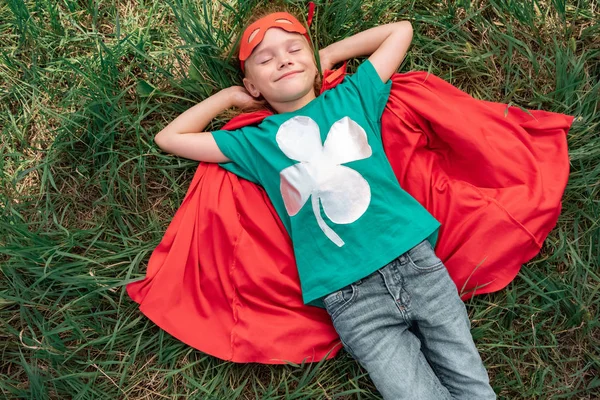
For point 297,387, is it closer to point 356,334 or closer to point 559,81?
point 356,334

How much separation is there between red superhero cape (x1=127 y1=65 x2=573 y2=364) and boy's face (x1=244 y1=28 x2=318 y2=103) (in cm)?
16

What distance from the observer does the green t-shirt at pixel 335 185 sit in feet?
6.42

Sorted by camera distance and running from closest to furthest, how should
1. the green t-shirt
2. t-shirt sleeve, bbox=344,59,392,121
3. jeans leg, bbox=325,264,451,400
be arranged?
jeans leg, bbox=325,264,451,400 → the green t-shirt → t-shirt sleeve, bbox=344,59,392,121

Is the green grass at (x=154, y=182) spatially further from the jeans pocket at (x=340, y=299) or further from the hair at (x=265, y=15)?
the jeans pocket at (x=340, y=299)

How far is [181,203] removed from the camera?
2.26 metres

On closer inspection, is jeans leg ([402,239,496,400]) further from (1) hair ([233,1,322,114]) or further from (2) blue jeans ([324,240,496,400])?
(1) hair ([233,1,322,114])

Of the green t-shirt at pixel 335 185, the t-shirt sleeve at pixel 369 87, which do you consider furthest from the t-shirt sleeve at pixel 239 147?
the t-shirt sleeve at pixel 369 87

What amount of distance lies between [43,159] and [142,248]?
661mm

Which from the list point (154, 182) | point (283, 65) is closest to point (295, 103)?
point (283, 65)

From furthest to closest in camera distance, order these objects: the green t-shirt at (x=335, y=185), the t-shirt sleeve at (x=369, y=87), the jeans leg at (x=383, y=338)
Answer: the t-shirt sleeve at (x=369, y=87) < the green t-shirt at (x=335, y=185) < the jeans leg at (x=383, y=338)

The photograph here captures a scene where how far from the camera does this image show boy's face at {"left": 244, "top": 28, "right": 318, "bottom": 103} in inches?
79.0

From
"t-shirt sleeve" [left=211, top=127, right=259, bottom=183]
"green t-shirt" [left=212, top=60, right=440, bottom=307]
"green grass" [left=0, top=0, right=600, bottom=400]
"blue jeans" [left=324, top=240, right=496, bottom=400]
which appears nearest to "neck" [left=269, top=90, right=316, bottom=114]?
"green t-shirt" [left=212, top=60, right=440, bottom=307]

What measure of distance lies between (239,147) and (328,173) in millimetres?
421

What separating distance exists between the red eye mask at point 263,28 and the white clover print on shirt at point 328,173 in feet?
1.25
